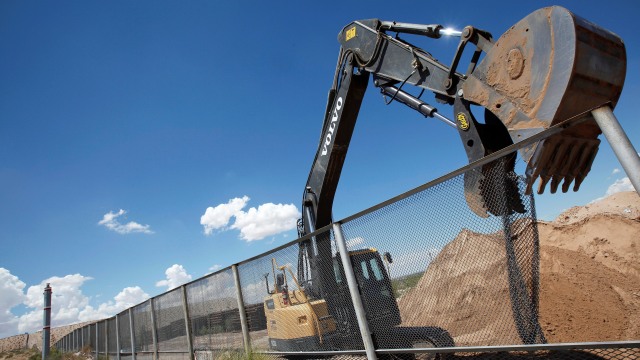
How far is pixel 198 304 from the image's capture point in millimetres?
7426

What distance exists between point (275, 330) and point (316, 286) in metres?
1.07

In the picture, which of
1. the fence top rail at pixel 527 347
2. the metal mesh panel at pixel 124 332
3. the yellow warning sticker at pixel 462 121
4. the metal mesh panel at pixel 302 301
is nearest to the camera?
the fence top rail at pixel 527 347

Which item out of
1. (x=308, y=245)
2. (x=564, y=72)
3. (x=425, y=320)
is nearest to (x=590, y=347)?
(x=425, y=320)

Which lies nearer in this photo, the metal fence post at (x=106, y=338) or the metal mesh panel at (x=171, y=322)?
the metal mesh panel at (x=171, y=322)

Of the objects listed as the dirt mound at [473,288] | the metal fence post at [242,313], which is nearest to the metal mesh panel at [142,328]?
the metal fence post at [242,313]

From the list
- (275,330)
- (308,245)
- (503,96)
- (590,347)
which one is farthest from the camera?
(275,330)

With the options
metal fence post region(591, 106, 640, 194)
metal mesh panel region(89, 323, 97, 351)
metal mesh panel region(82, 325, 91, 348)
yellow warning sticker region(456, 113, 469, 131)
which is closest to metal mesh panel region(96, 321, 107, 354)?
metal mesh panel region(89, 323, 97, 351)

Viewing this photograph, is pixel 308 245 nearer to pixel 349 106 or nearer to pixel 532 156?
pixel 349 106

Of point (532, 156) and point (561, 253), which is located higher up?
point (532, 156)

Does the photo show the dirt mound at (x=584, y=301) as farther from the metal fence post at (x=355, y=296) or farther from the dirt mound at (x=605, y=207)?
the dirt mound at (x=605, y=207)

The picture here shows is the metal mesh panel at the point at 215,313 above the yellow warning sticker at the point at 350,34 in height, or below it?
below

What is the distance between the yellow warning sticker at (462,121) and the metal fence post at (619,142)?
1728 mm

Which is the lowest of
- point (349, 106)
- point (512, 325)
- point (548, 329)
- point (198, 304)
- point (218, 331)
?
point (548, 329)

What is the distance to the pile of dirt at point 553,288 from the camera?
3.00 meters
